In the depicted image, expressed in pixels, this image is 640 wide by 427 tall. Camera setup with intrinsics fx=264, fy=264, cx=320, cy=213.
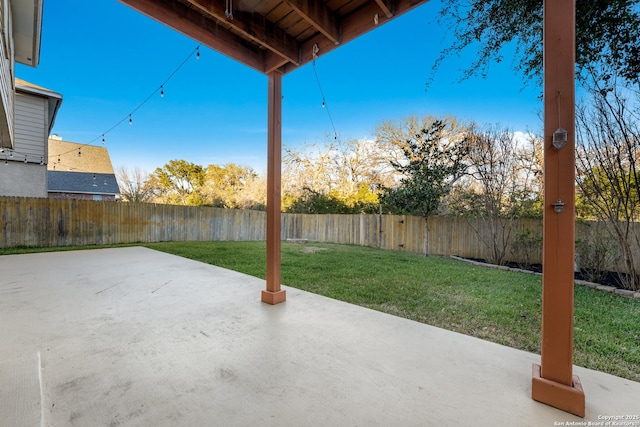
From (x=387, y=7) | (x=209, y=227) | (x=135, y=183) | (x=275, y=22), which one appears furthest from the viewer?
(x=135, y=183)

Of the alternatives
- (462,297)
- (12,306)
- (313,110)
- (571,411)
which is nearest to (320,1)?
(571,411)

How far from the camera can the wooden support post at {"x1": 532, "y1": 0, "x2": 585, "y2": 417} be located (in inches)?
46.5

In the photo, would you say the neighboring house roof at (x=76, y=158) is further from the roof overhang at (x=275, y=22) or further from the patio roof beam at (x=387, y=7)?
the patio roof beam at (x=387, y=7)

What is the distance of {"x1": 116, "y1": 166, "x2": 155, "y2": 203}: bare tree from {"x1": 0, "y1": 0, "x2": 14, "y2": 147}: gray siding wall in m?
10.6

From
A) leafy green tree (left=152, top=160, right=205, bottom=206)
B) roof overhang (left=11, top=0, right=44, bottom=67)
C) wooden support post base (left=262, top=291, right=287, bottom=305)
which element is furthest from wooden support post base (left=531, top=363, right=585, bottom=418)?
leafy green tree (left=152, top=160, right=205, bottom=206)

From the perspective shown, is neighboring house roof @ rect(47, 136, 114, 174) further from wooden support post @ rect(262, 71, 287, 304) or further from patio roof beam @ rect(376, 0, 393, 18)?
patio roof beam @ rect(376, 0, 393, 18)

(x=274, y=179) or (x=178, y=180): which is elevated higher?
(x=178, y=180)

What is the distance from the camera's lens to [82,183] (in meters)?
11.9

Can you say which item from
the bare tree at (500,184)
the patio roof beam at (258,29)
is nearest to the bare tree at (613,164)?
the bare tree at (500,184)

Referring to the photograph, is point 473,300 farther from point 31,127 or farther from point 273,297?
point 31,127

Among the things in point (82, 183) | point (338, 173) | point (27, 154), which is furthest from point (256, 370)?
point (82, 183)

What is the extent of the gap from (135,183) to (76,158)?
8.50ft

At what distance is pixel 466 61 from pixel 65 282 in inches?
220

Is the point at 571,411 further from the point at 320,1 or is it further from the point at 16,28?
the point at 16,28
